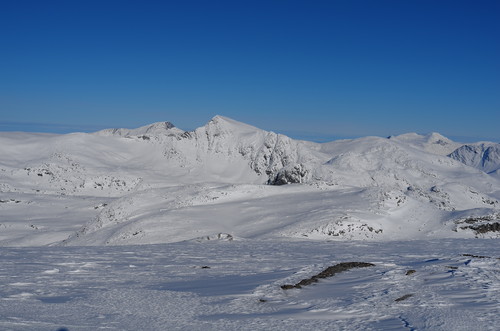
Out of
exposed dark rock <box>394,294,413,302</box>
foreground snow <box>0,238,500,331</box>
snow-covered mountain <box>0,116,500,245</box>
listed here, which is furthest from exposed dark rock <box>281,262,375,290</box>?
snow-covered mountain <box>0,116,500,245</box>

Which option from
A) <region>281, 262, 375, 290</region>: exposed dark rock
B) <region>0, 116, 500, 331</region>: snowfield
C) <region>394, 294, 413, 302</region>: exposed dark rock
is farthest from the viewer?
<region>281, 262, 375, 290</region>: exposed dark rock

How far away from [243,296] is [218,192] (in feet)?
115

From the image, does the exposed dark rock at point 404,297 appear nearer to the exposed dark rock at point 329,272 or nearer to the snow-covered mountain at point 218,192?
the exposed dark rock at point 329,272

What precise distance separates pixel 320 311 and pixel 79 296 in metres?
5.35

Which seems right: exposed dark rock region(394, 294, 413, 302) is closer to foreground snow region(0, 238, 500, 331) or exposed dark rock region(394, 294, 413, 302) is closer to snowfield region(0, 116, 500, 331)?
foreground snow region(0, 238, 500, 331)

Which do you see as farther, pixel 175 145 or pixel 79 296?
pixel 175 145

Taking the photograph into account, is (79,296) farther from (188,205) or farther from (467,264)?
(188,205)

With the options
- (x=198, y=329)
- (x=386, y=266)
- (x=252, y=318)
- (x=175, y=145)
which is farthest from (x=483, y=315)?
(x=175, y=145)

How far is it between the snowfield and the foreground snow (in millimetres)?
44

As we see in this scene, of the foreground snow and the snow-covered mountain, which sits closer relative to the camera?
the foreground snow

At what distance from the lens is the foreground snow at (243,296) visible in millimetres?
8133

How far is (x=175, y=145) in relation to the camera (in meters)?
104

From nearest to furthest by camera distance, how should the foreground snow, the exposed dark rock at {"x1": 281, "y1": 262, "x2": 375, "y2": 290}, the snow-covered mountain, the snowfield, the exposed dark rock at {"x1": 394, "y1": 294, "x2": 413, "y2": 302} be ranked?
the foreground snow → the snowfield → the exposed dark rock at {"x1": 394, "y1": 294, "x2": 413, "y2": 302} → the exposed dark rock at {"x1": 281, "y1": 262, "x2": 375, "y2": 290} → the snow-covered mountain

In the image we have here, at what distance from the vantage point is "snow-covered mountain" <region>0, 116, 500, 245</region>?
35.0 meters
